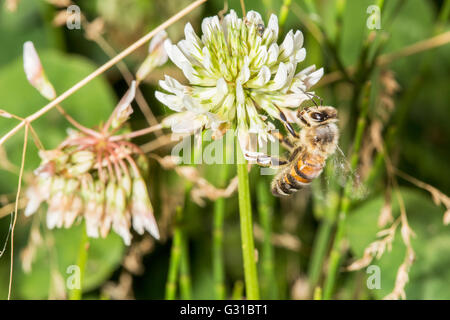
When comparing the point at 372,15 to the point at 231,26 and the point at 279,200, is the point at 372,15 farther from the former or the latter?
the point at 279,200

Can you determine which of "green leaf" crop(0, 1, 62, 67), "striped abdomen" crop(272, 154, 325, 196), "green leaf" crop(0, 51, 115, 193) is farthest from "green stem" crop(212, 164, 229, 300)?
"green leaf" crop(0, 1, 62, 67)

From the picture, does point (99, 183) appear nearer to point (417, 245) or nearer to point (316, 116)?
point (316, 116)

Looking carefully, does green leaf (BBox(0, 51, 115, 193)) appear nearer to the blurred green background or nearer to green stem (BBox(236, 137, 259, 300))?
the blurred green background

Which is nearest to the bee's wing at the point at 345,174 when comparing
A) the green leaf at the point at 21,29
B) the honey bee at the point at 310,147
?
the honey bee at the point at 310,147

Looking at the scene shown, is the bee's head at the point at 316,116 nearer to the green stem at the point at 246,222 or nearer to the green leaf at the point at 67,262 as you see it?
the green stem at the point at 246,222

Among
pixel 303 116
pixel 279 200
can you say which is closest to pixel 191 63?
pixel 303 116

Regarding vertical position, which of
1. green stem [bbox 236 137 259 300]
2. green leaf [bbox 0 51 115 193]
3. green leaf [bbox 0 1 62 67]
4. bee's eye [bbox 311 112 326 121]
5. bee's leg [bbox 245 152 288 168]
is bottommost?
green stem [bbox 236 137 259 300]

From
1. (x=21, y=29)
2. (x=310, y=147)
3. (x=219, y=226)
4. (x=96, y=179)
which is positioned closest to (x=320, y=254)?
(x=219, y=226)
